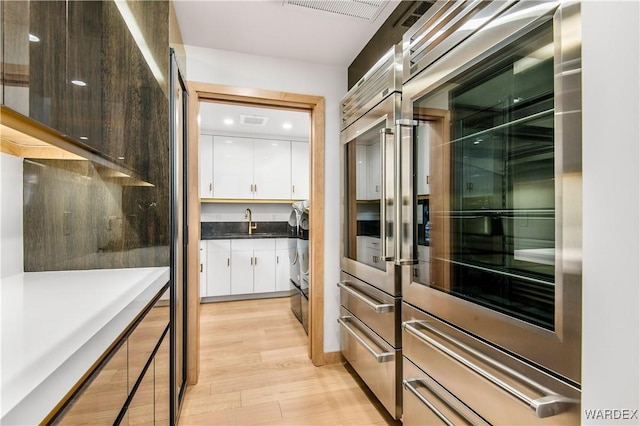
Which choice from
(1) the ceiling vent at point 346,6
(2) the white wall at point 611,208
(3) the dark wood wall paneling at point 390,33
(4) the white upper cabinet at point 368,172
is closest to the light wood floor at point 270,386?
(4) the white upper cabinet at point 368,172

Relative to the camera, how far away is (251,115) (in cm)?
366

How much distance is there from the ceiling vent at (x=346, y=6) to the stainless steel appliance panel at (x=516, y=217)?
63 cm

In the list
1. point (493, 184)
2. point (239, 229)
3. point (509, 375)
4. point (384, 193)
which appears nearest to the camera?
point (509, 375)

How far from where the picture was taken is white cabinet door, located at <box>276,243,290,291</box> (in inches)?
169

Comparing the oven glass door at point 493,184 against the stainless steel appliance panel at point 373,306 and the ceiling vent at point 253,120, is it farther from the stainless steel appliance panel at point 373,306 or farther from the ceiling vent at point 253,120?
the ceiling vent at point 253,120

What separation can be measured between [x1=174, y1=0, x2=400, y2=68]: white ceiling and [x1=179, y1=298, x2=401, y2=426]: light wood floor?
2384 millimetres

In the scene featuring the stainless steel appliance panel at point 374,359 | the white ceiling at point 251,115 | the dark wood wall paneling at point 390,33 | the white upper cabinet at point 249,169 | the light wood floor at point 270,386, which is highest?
the white ceiling at point 251,115

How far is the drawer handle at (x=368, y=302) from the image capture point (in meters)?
1.65

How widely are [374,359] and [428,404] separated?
0.56 m

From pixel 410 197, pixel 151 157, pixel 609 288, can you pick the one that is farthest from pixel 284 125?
pixel 609 288

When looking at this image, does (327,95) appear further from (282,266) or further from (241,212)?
(241,212)

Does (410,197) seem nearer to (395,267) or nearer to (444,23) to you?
(395,267)

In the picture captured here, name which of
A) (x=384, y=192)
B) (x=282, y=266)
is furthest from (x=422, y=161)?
(x=282, y=266)

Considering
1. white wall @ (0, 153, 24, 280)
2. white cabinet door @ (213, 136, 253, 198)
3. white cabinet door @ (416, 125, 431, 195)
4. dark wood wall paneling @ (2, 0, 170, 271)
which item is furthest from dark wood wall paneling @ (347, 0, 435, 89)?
white cabinet door @ (213, 136, 253, 198)
